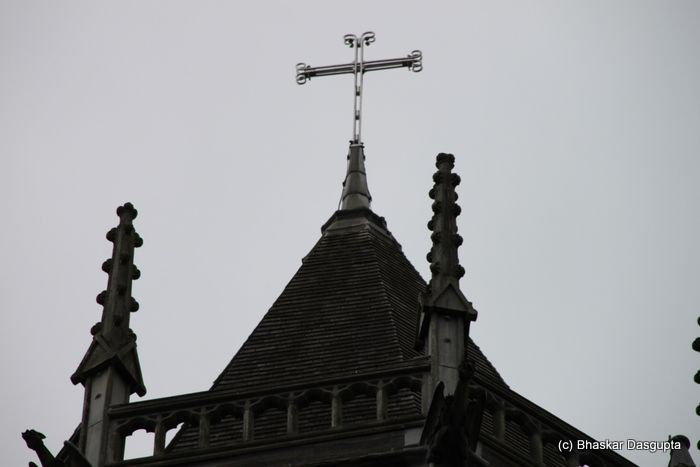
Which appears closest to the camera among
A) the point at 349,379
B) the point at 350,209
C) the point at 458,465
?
the point at 458,465

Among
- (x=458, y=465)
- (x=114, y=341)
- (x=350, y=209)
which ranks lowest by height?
(x=458, y=465)

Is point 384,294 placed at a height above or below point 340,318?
above

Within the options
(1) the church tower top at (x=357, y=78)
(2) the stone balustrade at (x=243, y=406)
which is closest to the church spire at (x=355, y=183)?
(1) the church tower top at (x=357, y=78)

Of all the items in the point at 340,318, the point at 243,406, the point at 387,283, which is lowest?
the point at 243,406

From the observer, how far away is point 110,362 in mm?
25656

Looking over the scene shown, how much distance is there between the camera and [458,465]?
23.6 metres

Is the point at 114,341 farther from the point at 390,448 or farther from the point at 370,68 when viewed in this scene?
the point at 370,68

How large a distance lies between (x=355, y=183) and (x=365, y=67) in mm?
1464

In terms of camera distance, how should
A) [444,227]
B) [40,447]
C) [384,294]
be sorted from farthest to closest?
[384,294]
[444,227]
[40,447]

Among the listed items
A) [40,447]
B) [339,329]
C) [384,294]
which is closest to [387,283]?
[384,294]

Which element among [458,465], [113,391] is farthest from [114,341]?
[458,465]

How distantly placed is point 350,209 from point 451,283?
6.78 meters

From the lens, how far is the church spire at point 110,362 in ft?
82.5

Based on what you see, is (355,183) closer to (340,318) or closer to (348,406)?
(340,318)
